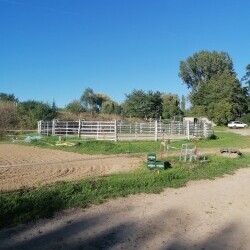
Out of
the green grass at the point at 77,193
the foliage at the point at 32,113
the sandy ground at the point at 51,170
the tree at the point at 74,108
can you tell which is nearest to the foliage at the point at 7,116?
the foliage at the point at 32,113

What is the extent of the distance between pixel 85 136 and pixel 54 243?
100 ft

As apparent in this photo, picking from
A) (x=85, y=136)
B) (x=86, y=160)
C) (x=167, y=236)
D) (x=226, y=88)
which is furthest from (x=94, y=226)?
(x=226, y=88)

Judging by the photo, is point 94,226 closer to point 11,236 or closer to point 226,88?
point 11,236

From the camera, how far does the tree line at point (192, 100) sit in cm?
5724

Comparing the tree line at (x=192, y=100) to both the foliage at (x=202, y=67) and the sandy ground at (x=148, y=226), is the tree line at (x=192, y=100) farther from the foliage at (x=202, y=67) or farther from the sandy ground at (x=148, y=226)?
the sandy ground at (x=148, y=226)

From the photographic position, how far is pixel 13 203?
8750 mm

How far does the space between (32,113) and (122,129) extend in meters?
15.4

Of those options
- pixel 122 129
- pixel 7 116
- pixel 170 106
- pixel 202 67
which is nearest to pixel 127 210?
pixel 122 129

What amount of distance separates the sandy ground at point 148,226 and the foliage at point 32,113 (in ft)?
130

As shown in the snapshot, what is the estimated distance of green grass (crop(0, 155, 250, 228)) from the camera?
27.1ft

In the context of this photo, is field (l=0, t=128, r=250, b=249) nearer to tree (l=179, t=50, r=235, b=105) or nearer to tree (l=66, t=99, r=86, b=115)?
tree (l=66, t=99, r=86, b=115)

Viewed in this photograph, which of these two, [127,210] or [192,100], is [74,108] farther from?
[127,210]

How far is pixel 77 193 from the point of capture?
10.3m

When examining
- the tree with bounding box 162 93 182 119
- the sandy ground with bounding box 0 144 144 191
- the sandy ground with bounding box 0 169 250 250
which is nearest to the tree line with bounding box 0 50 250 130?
the tree with bounding box 162 93 182 119
